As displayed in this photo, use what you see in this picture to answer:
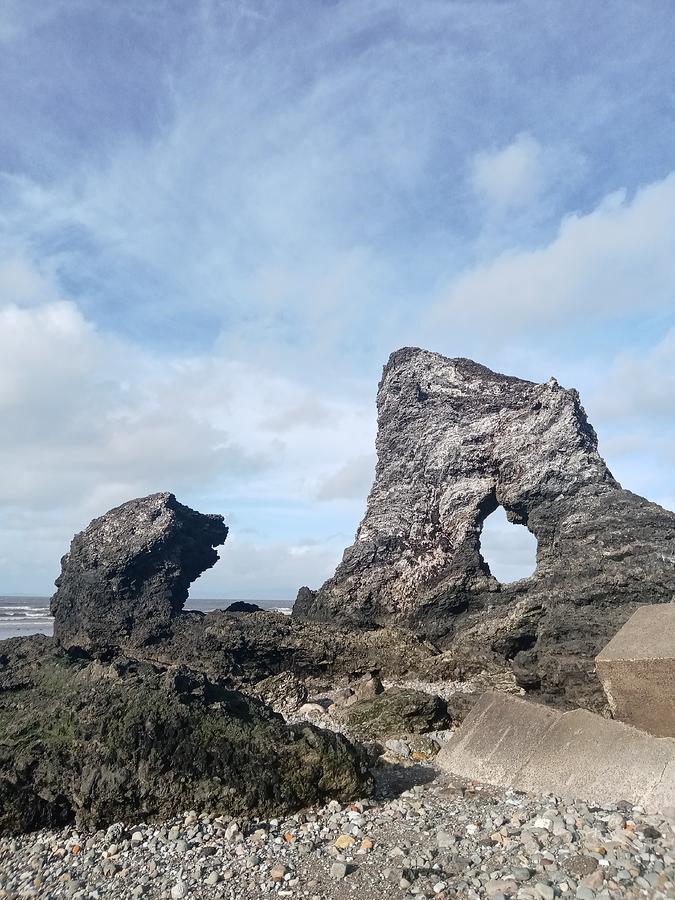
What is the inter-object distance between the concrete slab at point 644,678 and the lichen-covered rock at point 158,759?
3108mm

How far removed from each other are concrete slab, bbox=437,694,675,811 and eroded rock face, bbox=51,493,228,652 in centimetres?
1150

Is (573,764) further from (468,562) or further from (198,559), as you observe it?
(198,559)

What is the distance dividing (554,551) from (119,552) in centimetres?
1209

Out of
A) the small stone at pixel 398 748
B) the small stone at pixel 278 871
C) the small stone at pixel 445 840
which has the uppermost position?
the small stone at pixel 398 748

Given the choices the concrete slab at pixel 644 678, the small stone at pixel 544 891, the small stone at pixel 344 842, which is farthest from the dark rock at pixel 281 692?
the small stone at pixel 544 891

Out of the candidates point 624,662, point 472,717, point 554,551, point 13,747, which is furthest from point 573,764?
point 554,551

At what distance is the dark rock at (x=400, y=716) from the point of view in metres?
10.6

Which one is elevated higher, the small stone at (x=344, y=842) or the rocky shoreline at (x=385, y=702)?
the rocky shoreline at (x=385, y=702)

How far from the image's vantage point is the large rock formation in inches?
505

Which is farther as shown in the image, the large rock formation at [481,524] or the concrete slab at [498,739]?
the large rock formation at [481,524]

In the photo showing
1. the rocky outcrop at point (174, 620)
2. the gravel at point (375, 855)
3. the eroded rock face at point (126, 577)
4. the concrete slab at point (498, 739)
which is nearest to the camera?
the gravel at point (375, 855)

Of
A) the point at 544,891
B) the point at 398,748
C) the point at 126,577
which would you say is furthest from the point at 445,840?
the point at 126,577

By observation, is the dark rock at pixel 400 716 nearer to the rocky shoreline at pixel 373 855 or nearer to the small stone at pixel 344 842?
the rocky shoreline at pixel 373 855

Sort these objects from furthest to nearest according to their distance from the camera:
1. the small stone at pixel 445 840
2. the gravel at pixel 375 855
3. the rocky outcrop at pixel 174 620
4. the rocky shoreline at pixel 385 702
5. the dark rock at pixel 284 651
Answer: the rocky outcrop at pixel 174 620 → the dark rock at pixel 284 651 → the small stone at pixel 445 840 → the rocky shoreline at pixel 385 702 → the gravel at pixel 375 855
